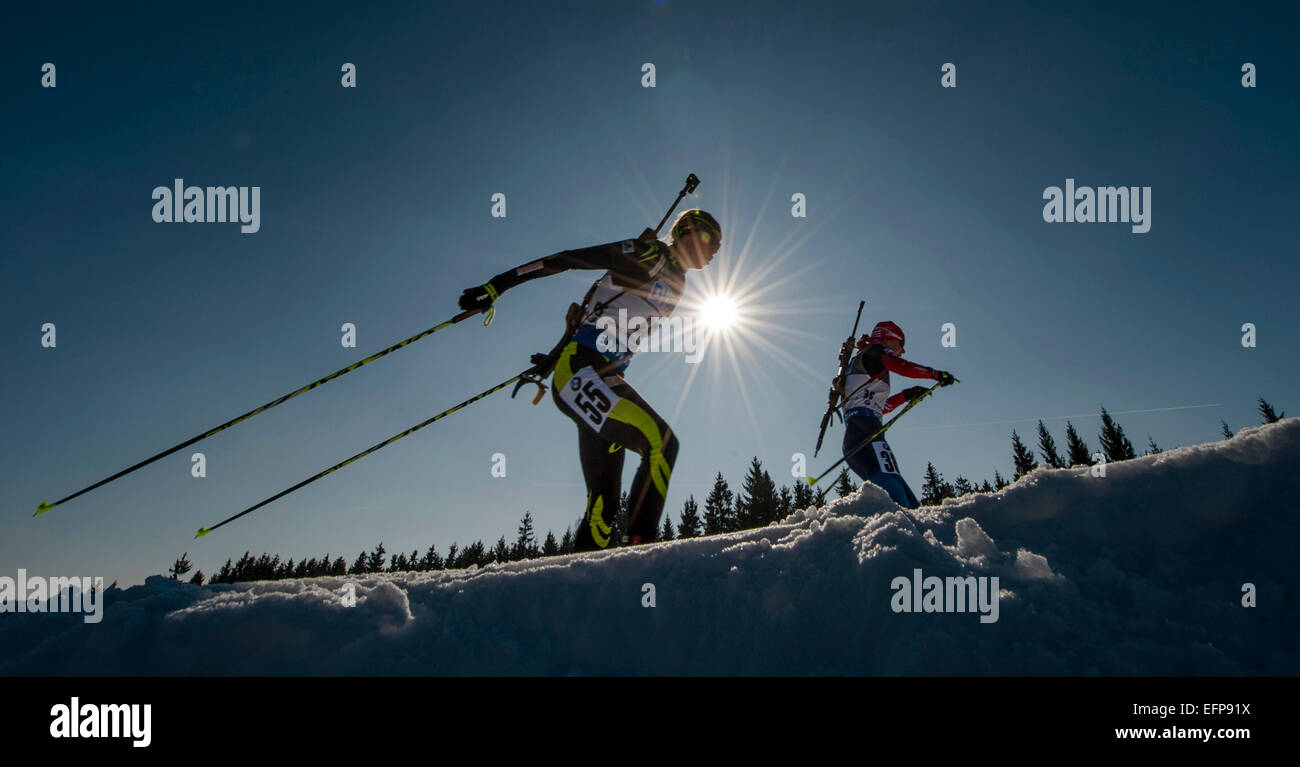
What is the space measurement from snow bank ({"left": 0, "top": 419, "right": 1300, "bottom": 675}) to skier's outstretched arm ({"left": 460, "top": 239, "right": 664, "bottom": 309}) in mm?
2771

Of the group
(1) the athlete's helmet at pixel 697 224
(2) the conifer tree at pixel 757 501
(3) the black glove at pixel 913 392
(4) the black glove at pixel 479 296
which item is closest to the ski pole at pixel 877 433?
(3) the black glove at pixel 913 392

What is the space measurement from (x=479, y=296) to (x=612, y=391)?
1.61 m

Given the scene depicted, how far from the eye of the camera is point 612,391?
13.4 feet

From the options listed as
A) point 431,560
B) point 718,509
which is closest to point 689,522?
point 718,509

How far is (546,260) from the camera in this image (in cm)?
454

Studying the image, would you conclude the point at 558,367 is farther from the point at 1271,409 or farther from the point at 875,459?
the point at 1271,409

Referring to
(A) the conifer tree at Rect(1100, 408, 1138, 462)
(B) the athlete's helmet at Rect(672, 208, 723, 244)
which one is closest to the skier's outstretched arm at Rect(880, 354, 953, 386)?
(B) the athlete's helmet at Rect(672, 208, 723, 244)

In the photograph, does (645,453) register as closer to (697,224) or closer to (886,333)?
(697,224)

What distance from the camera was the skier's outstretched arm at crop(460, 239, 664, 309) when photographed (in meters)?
4.38

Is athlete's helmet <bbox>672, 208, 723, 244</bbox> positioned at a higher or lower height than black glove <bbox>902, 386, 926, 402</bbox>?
higher

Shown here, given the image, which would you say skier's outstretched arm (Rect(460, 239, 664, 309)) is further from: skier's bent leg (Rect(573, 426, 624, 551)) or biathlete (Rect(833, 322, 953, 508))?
biathlete (Rect(833, 322, 953, 508))

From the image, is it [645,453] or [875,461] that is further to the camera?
[875,461]
